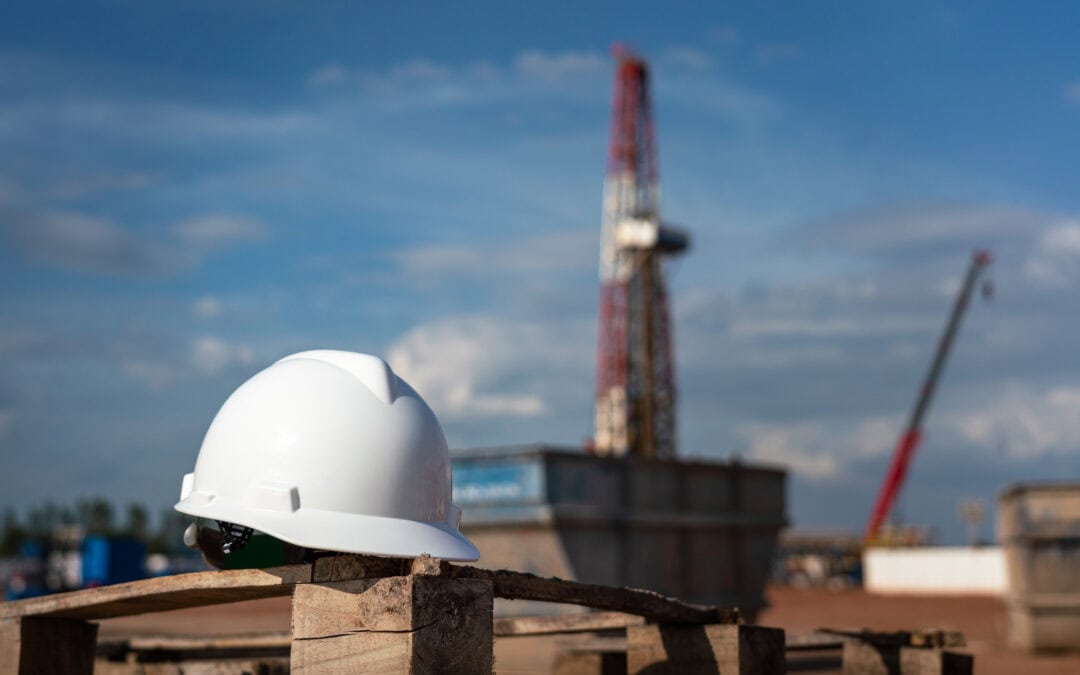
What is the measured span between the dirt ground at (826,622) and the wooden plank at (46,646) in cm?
322

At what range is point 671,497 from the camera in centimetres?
1575

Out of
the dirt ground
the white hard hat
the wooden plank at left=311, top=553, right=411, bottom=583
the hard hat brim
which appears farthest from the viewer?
the dirt ground

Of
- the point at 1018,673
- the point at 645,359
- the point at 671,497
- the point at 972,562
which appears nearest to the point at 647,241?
the point at 645,359

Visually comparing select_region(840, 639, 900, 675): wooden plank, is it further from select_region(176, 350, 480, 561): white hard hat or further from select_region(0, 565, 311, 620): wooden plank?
select_region(0, 565, 311, 620): wooden plank

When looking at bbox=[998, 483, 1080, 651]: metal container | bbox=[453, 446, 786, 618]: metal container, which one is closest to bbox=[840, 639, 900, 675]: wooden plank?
bbox=[453, 446, 786, 618]: metal container

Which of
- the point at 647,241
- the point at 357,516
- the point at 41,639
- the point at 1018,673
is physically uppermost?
the point at 647,241

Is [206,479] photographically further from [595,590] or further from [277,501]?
[595,590]

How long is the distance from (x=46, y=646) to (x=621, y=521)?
391 inches

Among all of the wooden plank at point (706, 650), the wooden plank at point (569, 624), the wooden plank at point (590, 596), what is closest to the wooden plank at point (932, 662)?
the wooden plank at point (706, 650)

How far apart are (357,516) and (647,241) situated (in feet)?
111

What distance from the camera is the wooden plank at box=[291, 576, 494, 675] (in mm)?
4109

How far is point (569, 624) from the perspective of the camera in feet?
20.1

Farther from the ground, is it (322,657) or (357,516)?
(357,516)

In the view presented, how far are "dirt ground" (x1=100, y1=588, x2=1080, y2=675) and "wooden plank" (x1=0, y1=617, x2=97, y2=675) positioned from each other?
322 cm
